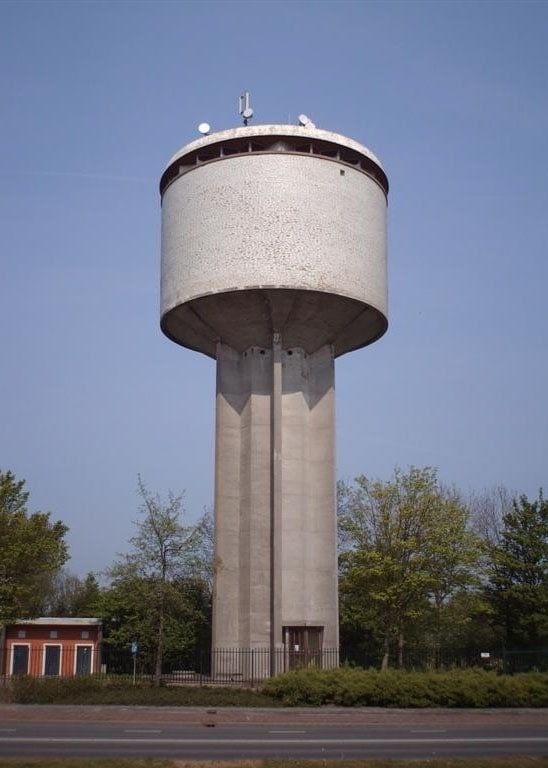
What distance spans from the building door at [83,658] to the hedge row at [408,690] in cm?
1864

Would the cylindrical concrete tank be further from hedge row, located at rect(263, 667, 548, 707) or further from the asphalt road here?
the asphalt road

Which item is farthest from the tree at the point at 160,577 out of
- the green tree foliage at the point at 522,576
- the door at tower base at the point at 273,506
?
the green tree foliage at the point at 522,576

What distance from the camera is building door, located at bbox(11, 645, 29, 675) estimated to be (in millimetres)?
42469

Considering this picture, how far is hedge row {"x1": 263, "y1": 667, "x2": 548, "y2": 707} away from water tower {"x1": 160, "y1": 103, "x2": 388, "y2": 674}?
5083 mm

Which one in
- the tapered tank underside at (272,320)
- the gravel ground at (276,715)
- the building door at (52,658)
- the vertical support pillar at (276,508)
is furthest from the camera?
the building door at (52,658)

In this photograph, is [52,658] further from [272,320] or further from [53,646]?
[272,320]

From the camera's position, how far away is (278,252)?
107 feet

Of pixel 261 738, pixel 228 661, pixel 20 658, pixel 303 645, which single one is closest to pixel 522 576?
pixel 303 645

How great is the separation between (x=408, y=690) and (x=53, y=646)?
21941 millimetres

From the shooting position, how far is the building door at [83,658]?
43.2m

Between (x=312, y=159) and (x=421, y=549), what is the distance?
16622 millimetres

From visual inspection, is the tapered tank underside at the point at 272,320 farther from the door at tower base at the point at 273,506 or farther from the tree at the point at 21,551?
the tree at the point at 21,551

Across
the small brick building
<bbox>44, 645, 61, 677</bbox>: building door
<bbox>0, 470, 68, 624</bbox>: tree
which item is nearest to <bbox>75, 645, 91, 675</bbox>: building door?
the small brick building

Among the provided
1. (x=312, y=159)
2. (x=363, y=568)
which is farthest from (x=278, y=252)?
(x=363, y=568)
